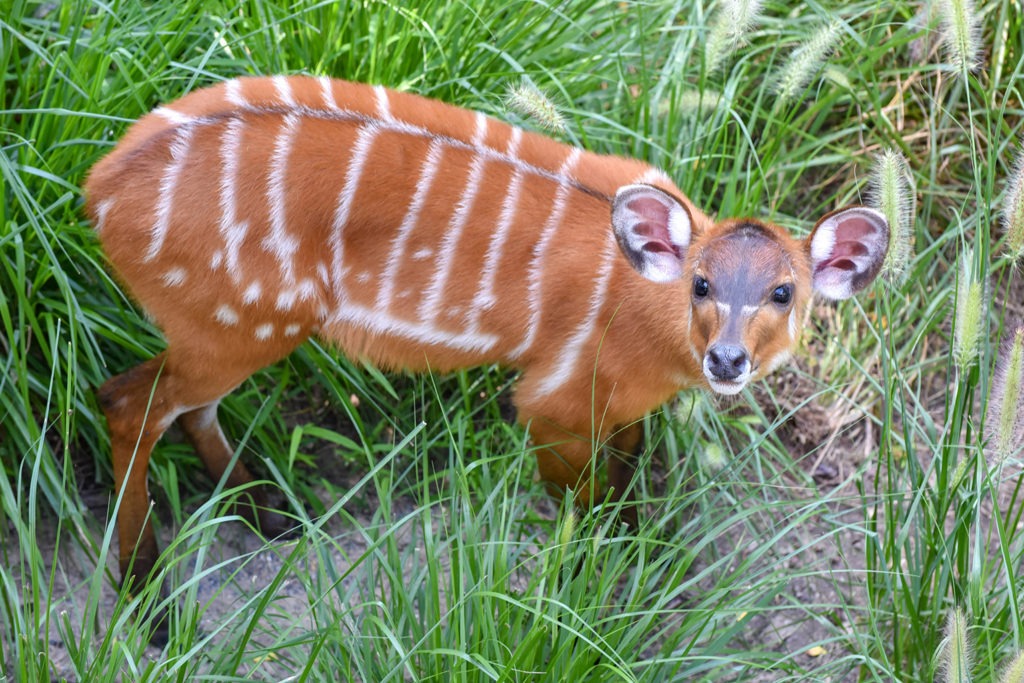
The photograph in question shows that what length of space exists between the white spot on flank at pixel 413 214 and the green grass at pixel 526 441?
41 centimetres

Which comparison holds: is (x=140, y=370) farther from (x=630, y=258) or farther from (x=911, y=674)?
(x=911, y=674)

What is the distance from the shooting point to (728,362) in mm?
3357

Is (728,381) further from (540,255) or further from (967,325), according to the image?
(540,255)

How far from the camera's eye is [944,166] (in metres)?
5.07

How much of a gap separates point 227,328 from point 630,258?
1111 millimetres

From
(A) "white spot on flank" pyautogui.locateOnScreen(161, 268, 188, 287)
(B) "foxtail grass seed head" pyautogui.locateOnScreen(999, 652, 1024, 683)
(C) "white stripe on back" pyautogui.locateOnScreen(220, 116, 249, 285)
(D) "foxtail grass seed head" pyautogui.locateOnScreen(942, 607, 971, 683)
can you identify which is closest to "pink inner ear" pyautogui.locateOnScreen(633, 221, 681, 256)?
(C) "white stripe on back" pyautogui.locateOnScreen(220, 116, 249, 285)

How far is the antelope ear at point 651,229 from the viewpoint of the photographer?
3.58 m

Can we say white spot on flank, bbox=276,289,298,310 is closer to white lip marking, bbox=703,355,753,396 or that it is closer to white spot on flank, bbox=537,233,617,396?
white spot on flank, bbox=537,233,617,396

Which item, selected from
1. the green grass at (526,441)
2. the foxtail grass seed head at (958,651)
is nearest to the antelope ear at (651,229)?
the green grass at (526,441)

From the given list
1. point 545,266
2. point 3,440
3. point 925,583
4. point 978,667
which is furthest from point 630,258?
point 3,440

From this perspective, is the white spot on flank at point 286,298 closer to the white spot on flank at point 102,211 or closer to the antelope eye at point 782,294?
the white spot on flank at point 102,211

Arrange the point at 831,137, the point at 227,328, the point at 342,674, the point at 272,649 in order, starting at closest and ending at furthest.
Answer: the point at 272,649, the point at 342,674, the point at 227,328, the point at 831,137

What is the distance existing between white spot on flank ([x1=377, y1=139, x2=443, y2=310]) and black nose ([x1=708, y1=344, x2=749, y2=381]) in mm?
928

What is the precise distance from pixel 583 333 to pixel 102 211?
1.34 meters
